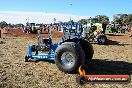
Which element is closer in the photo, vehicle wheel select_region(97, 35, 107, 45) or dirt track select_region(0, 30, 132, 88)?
dirt track select_region(0, 30, 132, 88)

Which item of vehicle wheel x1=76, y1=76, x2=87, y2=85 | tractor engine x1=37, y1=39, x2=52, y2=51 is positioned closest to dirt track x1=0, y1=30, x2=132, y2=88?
vehicle wheel x1=76, y1=76, x2=87, y2=85

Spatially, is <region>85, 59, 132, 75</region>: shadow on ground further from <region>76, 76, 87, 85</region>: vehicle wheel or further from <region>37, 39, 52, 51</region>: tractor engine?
<region>37, 39, 52, 51</region>: tractor engine

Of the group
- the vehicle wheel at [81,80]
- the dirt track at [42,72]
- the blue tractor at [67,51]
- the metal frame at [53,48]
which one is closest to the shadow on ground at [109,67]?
the dirt track at [42,72]

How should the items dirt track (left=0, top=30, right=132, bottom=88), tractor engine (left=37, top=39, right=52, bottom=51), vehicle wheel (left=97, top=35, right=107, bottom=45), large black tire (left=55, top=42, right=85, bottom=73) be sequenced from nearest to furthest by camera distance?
dirt track (left=0, top=30, right=132, bottom=88) < large black tire (left=55, top=42, right=85, bottom=73) < tractor engine (left=37, top=39, right=52, bottom=51) < vehicle wheel (left=97, top=35, right=107, bottom=45)

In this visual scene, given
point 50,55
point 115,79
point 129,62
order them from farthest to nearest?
point 129,62 → point 50,55 → point 115,79

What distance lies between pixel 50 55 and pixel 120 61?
3.57m

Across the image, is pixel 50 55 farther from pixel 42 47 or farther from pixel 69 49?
pixel 69 49

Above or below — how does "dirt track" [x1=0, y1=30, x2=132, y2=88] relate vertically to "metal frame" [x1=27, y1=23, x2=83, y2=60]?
below

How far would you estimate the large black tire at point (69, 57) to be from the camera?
34.3ft

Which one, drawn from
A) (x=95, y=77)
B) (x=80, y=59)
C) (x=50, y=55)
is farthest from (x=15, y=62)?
(x=95, y=77)

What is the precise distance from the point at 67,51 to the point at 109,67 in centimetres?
222

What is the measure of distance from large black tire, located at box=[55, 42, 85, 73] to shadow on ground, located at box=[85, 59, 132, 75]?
2.10ft

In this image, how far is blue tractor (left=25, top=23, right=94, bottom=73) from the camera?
1050 centimetres

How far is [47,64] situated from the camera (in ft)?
40.5
